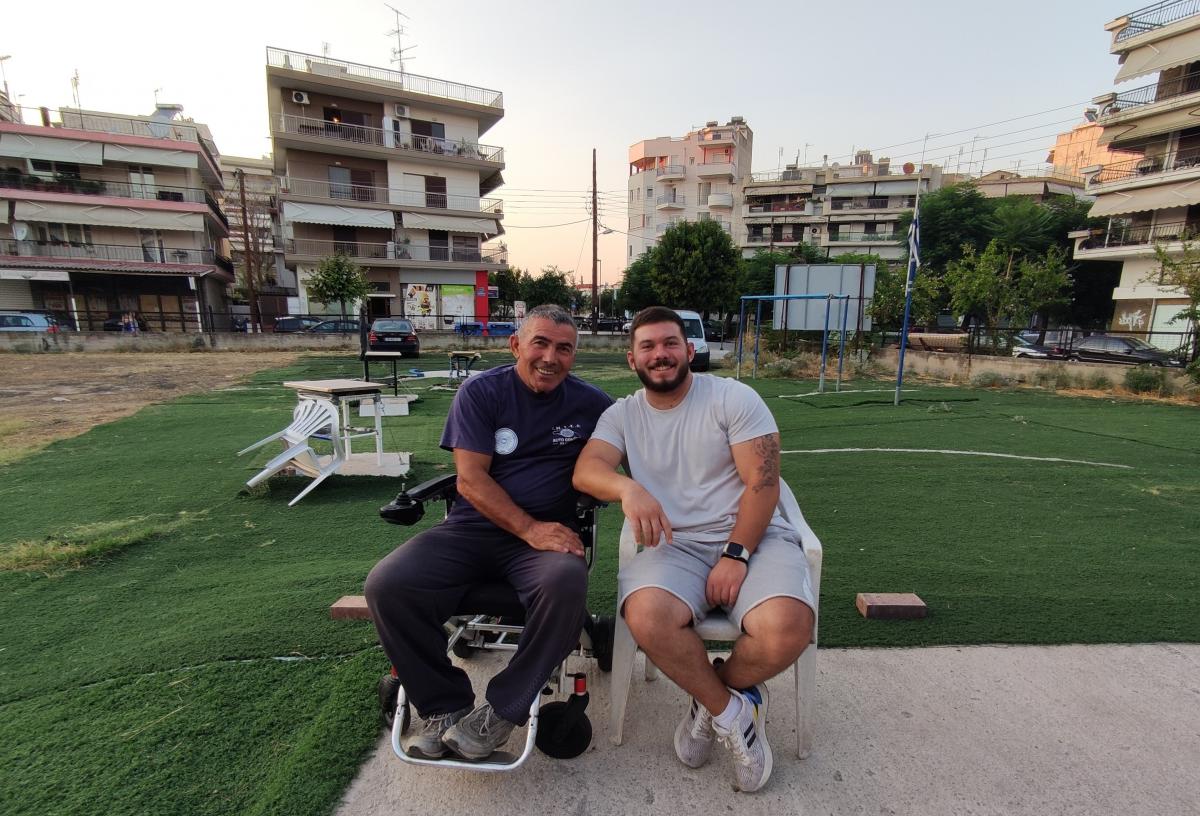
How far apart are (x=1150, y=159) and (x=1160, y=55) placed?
14.0ft

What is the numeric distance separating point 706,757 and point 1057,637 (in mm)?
1853

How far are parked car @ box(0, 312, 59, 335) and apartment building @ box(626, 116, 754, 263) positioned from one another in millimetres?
47167

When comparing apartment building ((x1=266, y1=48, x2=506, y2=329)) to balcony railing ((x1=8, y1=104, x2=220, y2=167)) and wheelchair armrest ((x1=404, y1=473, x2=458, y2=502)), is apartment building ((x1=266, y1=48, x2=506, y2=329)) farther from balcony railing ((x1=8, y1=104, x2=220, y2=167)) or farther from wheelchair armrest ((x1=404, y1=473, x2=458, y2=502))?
wheelchair armrest ((x1=404, y1=473, x2=458, y2=502))

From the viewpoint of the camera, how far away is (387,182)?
33156 mm

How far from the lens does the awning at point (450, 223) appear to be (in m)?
33.4

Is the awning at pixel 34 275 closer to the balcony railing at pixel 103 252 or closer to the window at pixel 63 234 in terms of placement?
the balcony railing at pixel 103 252

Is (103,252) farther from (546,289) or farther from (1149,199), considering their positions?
(1149,199)

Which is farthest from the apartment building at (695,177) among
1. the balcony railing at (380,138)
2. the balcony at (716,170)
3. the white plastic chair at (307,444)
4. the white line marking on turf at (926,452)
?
the white plastic chair at (307,444)

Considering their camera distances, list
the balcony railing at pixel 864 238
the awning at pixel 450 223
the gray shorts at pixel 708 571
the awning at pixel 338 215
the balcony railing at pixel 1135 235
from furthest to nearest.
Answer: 1. the balcony railing at pixel 864 238
2. the awning at pixel 450 223
3. the awning at pixel 338 215
4. the balcony railing at pixel 1135 235
5. the gray shorts at pixel 708 571

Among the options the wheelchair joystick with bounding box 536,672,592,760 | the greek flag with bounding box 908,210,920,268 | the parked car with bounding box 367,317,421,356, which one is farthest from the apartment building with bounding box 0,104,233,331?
the wheelchair joystick with bounding box 536,672,592,760

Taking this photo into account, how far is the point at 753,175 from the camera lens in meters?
60.7

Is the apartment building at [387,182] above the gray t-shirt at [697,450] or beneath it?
above

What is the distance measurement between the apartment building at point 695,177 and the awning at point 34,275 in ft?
146

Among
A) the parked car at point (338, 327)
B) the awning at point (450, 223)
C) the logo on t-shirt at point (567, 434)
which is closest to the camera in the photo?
the logo on t-shirt at point (567, 434)
